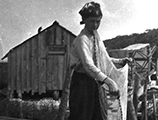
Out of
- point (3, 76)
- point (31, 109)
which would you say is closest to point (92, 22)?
point (31, 109)

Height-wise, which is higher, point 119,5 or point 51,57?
point 119,5

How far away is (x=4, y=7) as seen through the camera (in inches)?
2576

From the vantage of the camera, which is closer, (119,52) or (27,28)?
(119,52)

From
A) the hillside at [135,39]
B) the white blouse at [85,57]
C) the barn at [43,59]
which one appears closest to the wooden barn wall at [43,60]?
the barn at [43,59]

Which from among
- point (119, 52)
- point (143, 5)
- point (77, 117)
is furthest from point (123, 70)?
point (143, 5)

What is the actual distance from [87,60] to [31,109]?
10894 mm

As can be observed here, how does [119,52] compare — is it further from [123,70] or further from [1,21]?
[1,21]

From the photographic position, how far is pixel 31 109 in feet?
45.3

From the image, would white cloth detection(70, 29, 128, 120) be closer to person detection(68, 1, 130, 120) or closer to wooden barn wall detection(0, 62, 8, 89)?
person detection(68, 1, 130, 120)

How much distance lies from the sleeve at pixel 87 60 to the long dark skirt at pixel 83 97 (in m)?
0.29

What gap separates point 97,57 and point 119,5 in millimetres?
64223

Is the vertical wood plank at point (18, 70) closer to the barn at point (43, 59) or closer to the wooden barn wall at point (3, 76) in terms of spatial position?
the barn at point (43, 59)

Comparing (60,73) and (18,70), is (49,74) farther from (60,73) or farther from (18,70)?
(18,70)

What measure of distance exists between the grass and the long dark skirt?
30.9ft
